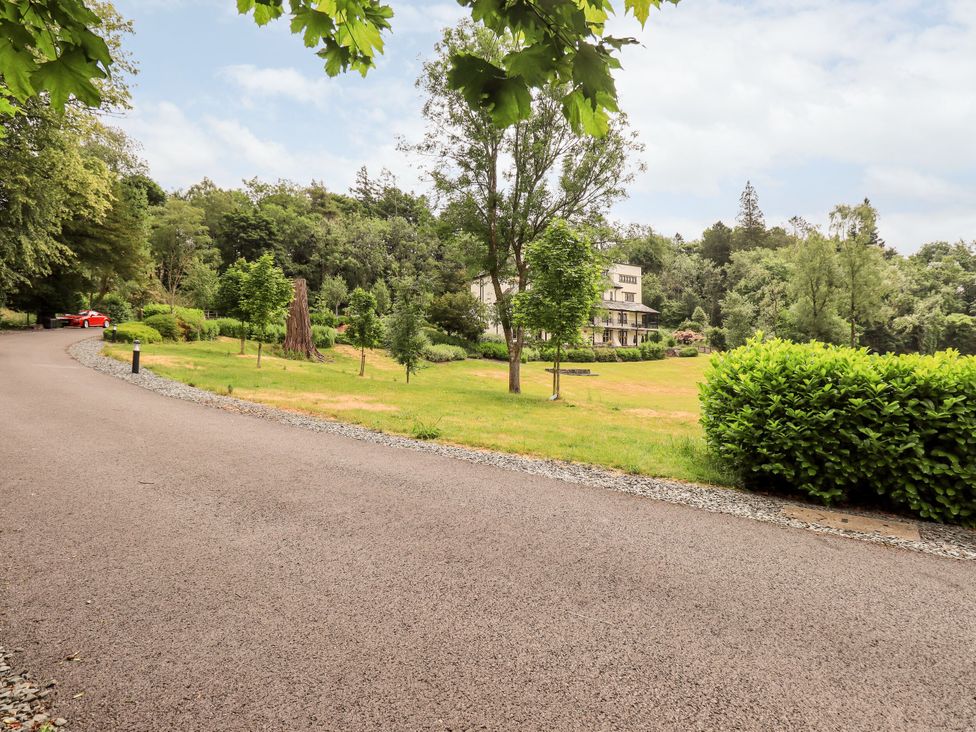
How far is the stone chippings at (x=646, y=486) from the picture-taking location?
203 inches

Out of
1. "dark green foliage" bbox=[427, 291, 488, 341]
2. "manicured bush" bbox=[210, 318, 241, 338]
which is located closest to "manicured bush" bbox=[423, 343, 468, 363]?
"dark green foliage" bbox=[427, 291, 488, 341]

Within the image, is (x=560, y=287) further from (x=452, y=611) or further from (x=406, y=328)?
(x=452, y=611)

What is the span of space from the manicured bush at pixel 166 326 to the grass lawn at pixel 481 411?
1339 mm

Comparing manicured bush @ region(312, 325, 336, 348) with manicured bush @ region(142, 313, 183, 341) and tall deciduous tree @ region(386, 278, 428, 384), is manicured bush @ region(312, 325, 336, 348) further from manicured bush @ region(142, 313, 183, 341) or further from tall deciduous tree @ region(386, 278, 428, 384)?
tall deciduous tree @ region(386, 278, 428, 384)

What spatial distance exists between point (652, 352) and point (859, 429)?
150ft

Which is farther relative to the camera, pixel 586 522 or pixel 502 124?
pixel 586 522

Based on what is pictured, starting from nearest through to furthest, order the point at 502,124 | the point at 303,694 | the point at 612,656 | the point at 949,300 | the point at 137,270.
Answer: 1. the point at 502,124
2. the point at 303,694
3. the point at 612,656
4. the point at 137,270
5. the point at 949,300

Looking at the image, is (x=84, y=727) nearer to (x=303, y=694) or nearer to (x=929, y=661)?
(x=303, y=694)

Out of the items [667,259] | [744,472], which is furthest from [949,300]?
[744,472]

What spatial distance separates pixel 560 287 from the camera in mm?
17906

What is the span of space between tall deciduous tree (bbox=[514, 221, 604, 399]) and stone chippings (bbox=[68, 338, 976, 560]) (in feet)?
32.0

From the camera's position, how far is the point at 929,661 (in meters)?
2.97

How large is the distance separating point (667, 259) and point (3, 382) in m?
85.4

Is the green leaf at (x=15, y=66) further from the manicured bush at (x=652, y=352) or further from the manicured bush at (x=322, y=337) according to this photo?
the manicured bush at (x=652, y=352)
